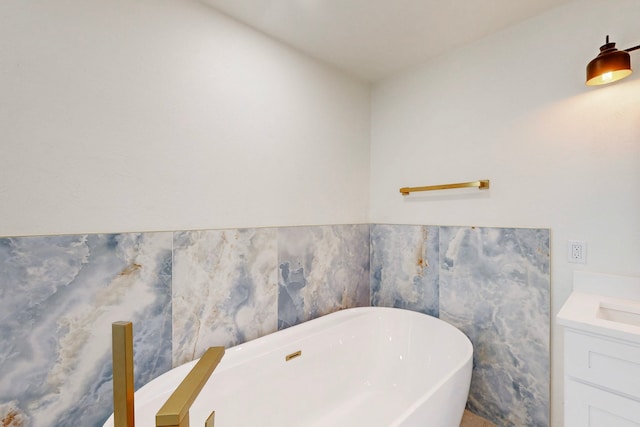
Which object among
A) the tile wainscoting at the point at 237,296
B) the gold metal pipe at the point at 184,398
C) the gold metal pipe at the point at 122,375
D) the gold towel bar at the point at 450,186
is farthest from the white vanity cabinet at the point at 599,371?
the gold metal pipe at the point at 122,375

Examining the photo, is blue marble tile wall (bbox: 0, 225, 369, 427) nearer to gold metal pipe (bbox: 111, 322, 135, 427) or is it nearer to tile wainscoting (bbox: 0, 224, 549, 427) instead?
tile wainscoting (bbox: 0, 224, 549, 427)

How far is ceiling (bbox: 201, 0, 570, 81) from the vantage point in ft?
5.08

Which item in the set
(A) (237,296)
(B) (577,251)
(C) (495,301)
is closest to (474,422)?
(C) (495,301)

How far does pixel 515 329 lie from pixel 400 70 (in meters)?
1.94

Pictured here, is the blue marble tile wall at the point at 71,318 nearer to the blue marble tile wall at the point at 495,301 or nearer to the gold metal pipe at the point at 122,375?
the gold metal pipe at the point at 122,375

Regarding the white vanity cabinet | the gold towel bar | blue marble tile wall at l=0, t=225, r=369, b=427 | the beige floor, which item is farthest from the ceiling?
the beige floor

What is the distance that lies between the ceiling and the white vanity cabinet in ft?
5.18

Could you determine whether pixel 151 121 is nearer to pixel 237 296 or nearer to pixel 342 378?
pixel 237 296

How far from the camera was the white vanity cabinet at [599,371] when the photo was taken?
0.98 metres

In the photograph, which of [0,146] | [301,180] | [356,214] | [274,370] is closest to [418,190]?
[356,214]

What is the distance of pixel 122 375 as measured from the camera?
47 centimetres

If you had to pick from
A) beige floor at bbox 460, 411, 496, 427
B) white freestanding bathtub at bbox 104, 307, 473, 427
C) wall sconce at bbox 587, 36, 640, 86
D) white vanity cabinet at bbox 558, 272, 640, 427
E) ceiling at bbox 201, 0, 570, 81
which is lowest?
beige floor at bbox 460, 411, 496, 427

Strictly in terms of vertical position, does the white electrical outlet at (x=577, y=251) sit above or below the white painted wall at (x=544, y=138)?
below

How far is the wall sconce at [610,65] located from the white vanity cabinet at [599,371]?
103 cm
